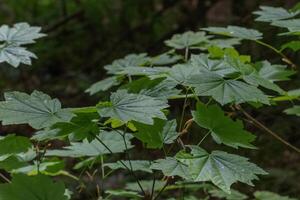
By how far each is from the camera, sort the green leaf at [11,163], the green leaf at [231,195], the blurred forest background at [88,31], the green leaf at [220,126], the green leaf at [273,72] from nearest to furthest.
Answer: the green leaf at [220,126]
the green leaf at [11,163]
the green leaf at [273,72]
the green leaf at [231,195]
the blurred forest background at [88,31]

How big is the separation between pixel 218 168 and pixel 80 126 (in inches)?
10.0

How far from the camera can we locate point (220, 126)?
1.01 metres

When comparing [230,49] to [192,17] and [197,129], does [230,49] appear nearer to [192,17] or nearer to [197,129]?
[197,129]

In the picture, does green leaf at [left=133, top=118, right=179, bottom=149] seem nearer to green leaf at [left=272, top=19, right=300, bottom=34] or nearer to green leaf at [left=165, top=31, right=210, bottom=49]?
green leaf at [left=272, top=19, right=300, bottom=34]

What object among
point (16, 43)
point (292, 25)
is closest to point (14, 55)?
point (16, 43)

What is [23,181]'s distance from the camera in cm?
101

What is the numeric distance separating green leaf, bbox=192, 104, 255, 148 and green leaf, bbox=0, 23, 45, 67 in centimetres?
42

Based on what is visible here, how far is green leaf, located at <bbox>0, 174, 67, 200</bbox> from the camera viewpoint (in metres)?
1.00

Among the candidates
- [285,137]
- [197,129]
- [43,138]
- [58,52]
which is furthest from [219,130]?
[58,52]

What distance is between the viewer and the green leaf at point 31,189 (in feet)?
3.29

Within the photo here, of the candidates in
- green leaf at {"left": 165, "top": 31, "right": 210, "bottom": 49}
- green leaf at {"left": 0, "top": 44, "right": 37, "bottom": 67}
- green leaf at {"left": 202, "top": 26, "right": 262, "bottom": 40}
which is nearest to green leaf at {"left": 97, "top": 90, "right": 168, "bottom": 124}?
green leaf at {"left": 0, "top": 44, "right": 37, "bottom": 67}

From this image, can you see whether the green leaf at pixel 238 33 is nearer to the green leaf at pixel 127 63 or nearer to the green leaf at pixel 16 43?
the green leaf at pixel 127 63

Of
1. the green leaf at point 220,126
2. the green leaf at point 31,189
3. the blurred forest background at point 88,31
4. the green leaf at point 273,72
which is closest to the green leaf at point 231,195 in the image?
the green leaf at point 273,72

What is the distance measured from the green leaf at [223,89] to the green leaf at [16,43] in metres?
0.41
